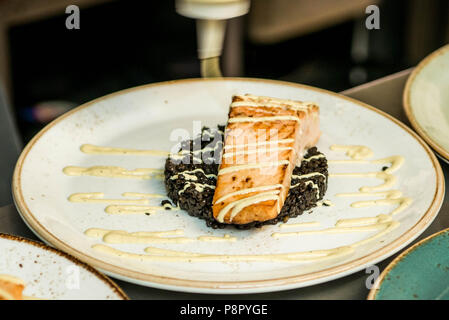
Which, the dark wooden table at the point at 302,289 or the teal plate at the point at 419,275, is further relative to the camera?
the dark wooden table at the point at 302,289

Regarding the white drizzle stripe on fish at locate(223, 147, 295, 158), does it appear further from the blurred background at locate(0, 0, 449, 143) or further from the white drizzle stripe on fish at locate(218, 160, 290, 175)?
the blurred background at locate(0, 0, 449, 143)

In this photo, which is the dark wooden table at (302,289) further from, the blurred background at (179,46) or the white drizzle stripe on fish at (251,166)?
the blurred background at (179,46)

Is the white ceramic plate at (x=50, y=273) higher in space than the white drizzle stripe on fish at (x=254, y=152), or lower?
lower

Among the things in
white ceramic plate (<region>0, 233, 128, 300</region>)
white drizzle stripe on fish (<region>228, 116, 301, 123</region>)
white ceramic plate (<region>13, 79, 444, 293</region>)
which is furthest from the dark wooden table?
white drizzle stripe on fish (<region>228, 116, 301, 123</region>)

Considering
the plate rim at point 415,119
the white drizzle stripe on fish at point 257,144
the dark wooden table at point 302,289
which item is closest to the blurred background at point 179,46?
the plate rim at point 415,119

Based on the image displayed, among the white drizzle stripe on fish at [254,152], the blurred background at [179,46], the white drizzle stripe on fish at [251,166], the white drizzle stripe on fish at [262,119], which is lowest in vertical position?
the blurred background at [179,46]

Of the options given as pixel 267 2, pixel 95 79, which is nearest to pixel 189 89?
pixel 267 2
